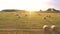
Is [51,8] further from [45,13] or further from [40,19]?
[40,19]

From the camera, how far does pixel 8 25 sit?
6.93 metres

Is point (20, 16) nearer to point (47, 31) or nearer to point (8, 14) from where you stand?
point (8, 14)

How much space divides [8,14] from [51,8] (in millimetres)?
2011

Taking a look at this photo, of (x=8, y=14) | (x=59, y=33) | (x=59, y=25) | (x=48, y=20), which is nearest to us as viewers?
(x=59, y=33)

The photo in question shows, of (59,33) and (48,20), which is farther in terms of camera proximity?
(48,20)

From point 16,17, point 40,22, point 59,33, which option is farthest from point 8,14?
point 59,33

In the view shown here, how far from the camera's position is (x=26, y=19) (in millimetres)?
7477

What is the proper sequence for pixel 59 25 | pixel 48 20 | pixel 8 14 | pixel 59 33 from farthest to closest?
pixel 8 14 → pixel 48 20 → pixel 59 25 → pixel 59 33

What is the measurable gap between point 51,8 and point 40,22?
1.20m

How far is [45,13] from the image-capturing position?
809 centimetres

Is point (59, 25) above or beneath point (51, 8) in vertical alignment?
beneath

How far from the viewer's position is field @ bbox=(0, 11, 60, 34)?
22.6ft

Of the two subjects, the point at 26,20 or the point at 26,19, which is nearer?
the point at 26,20

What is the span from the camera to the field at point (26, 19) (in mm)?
6879
